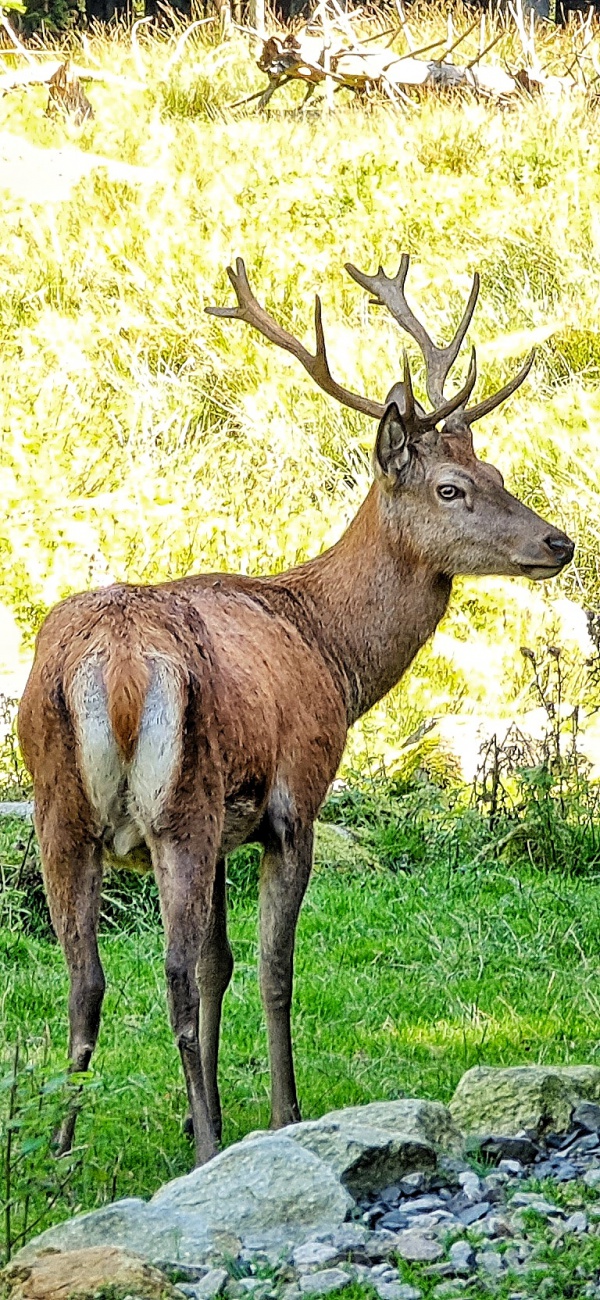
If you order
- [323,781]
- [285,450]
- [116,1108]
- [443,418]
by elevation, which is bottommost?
[116,1108]

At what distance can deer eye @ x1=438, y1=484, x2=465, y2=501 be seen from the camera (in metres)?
5.88

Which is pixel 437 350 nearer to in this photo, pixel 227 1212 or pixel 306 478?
pixel 227 1212

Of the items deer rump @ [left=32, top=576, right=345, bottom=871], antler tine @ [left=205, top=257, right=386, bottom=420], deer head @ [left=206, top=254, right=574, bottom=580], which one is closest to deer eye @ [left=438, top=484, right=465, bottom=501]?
deer head @ [left=206, top=254, right=574, bottom=580]

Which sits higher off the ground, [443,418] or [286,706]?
[443,418]

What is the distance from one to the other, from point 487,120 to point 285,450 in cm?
548

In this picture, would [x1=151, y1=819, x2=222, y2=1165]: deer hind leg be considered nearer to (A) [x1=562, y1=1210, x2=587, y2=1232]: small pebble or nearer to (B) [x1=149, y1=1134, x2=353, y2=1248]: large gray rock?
(B) [x1=149, y1=1134, x2=353, y2=1248]: large gray rock

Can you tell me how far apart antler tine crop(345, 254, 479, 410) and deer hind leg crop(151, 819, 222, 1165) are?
2133 millimetres

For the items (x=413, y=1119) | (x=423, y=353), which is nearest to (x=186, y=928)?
(x=413, y=1119)

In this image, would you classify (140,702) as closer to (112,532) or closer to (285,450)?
(112,532)

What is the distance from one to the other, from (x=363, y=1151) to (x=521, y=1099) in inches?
24.9

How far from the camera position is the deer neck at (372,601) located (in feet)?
19.1

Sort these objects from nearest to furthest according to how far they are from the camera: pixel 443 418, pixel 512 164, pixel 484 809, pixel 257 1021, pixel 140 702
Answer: pixel 140 702 → pixel 443 418 → pixel 257 1021 → pixel 484 809 → pixel 512 164

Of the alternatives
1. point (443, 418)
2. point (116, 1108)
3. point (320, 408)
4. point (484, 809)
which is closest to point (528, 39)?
point (320, 408)

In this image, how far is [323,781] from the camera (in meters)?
5.33
